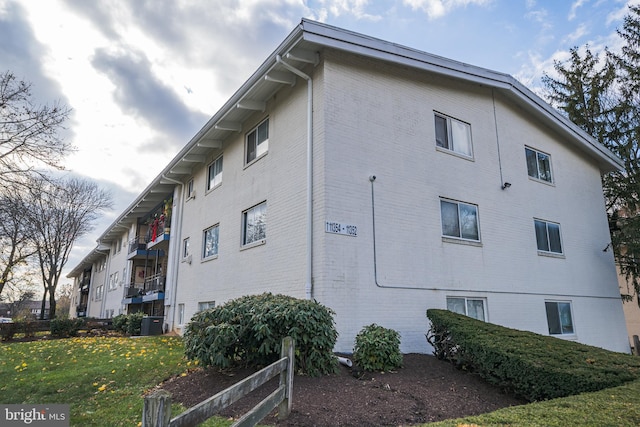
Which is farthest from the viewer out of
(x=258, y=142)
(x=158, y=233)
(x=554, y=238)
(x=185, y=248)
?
(x=158, y=233)

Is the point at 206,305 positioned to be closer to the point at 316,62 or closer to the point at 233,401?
the point at 316,62

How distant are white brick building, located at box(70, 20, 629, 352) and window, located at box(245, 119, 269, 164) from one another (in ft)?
0.23

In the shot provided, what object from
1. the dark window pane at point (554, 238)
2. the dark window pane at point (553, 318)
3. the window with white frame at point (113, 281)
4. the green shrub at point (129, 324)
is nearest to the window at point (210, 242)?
the green shrub at point (129, 324)

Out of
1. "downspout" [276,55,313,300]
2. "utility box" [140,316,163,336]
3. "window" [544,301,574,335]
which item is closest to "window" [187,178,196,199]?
"utility box" [140,316,163,336]

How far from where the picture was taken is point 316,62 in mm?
10180

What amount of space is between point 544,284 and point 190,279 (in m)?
12.3

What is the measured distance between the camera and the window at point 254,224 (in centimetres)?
1155

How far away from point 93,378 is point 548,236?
13.3 meters

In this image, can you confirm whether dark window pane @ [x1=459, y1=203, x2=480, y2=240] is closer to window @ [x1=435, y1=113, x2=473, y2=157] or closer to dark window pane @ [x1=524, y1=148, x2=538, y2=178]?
window @ [x1=435, y1=113, x2=473, y2=157]

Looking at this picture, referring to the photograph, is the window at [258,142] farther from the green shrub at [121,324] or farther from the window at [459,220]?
the green shrub at [121,324]

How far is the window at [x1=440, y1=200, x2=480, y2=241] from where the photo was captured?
1110 cm

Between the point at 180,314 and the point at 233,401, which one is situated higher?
the point at 180,314

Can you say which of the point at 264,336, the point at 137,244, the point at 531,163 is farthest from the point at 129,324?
the point at 531,163

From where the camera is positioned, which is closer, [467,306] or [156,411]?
[156,411]
